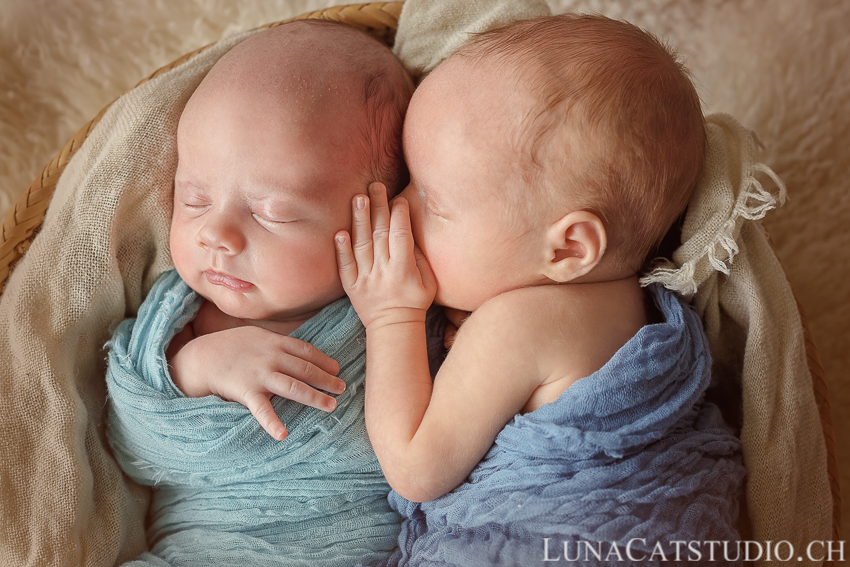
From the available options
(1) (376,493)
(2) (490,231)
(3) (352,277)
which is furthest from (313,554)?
(2) (490,231)

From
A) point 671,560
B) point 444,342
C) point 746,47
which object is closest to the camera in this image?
point 671,560

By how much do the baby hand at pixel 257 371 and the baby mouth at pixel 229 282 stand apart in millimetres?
78

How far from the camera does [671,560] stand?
37.3 inches

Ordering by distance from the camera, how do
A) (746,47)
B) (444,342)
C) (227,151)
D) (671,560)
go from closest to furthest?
(671,560)
(227,151)
(444,342)
(746,47)

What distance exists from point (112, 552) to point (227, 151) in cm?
68

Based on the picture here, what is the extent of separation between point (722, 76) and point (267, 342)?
136 centimetres

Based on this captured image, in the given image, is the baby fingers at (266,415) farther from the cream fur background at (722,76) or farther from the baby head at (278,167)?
Result: the cream fur background at (722,76)

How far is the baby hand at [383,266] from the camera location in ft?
3.61

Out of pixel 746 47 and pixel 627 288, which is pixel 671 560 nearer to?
pixel 627 288

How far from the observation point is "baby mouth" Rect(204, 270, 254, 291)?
1133mm

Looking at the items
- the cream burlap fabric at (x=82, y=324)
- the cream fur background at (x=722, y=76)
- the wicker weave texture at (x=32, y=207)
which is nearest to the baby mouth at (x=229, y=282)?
the cream burlap fabric at (x=82, y=324)

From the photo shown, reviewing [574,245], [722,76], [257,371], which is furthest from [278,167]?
[722,76]

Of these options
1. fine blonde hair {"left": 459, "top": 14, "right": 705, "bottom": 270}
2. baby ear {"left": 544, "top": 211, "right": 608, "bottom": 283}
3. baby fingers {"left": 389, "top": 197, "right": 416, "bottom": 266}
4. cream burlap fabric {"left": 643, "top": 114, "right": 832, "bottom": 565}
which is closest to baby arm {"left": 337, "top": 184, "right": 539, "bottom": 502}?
baby fingers {"left": 389, "top": 197, "right": 416, "bottom": 266}

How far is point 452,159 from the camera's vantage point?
104 centimetres
